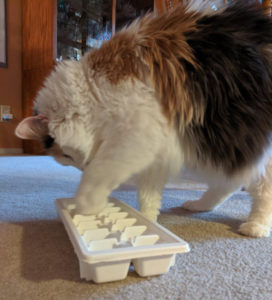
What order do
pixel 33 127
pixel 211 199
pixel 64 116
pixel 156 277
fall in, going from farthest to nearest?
pixel 211 199 → pixel 33 127 → pixel 64 116 → pixel 156 277

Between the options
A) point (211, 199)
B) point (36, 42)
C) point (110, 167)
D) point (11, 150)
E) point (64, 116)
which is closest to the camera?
point (110, 167)

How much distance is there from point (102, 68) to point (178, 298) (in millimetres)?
648

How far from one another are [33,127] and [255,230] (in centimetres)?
83

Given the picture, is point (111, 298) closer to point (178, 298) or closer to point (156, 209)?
point (178, 298)

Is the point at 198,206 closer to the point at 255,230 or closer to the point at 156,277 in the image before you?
the point at 255,230

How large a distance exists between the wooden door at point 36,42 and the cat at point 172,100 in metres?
2.51

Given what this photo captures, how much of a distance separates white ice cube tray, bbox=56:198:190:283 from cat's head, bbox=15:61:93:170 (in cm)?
22

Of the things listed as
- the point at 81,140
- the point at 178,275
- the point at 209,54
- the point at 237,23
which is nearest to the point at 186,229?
the point at 178,275

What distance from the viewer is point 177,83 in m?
0.81

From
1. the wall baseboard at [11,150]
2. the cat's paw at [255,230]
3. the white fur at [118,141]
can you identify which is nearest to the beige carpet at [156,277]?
the cat's paw at [255,230]

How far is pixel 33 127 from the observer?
3.24 ft

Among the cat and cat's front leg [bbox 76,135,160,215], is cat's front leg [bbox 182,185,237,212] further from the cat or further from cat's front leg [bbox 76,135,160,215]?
cat's front leg [bbox 76,135,160,215]

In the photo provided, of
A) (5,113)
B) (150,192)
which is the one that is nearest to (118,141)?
(150,192)

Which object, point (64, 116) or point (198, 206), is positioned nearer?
point (64, 116)
